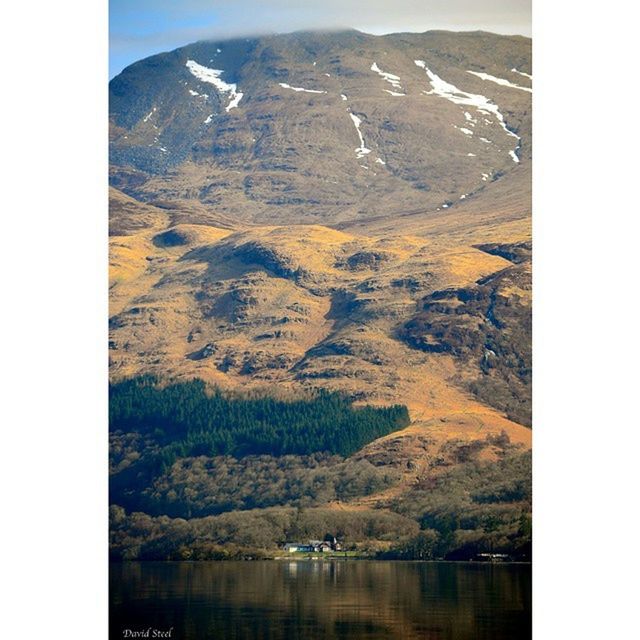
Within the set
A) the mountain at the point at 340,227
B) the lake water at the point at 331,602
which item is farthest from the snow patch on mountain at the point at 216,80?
the lake water at the point at 331,602

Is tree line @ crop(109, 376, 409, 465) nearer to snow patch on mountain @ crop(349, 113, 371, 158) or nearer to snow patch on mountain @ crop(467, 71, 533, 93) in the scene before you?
snow patch on mountain @ crop(349, 113, 371, 158)

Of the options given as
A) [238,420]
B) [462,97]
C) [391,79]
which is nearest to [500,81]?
[462,97]

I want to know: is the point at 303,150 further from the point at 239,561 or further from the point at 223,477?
the point at 239,561

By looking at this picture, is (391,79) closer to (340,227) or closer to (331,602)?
(340,227)

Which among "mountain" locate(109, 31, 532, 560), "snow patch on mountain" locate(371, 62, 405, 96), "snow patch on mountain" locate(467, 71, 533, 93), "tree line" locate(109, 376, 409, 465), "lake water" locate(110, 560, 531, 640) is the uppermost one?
"snow patch on mountain" locate(371, 62, 405, 96)

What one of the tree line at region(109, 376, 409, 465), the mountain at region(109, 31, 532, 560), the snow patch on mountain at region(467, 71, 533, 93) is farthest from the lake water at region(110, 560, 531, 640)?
the snow patch on mountain at region(467, 71, 533, 93)
